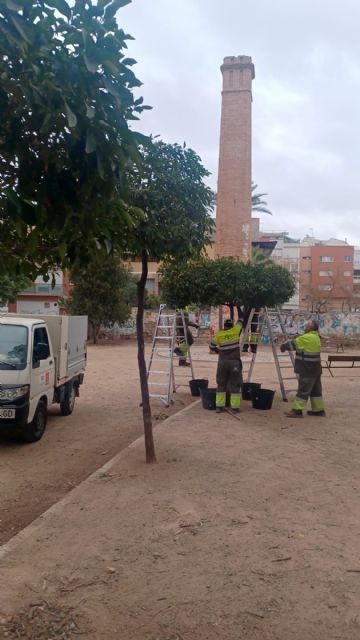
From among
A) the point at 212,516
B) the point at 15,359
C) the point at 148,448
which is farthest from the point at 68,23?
the point at 15,359

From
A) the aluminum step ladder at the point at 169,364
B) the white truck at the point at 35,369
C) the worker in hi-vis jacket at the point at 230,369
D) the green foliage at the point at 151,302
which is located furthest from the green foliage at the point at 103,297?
the worker in hi-vis jacket at the point at 230,369

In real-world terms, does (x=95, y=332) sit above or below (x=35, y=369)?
below

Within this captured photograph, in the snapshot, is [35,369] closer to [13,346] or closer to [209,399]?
[13,346]

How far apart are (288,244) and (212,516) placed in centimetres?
7825

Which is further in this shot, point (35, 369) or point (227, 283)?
point (227, 283)

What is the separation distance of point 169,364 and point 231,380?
256 centimetres

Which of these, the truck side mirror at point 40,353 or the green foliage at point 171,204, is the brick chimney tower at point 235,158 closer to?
the truck side mirror at point 40,353

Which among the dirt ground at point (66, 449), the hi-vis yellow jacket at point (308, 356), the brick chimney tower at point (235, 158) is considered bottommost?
the dirt ground at point (66, 449)

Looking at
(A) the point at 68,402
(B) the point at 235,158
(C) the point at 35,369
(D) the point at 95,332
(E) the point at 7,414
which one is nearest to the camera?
(E) the point at 7,414

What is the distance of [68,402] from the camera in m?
10.8

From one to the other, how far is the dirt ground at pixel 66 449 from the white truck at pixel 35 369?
1.33 feet

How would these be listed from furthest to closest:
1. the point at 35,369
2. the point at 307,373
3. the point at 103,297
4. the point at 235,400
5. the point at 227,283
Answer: the point at 103,297
the point at 227,283
the point at 235,400
the point at 307,373
the point at 35,369

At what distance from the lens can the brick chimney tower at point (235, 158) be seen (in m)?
33.7

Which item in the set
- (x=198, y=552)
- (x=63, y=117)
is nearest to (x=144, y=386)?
(x=198, y=552)
